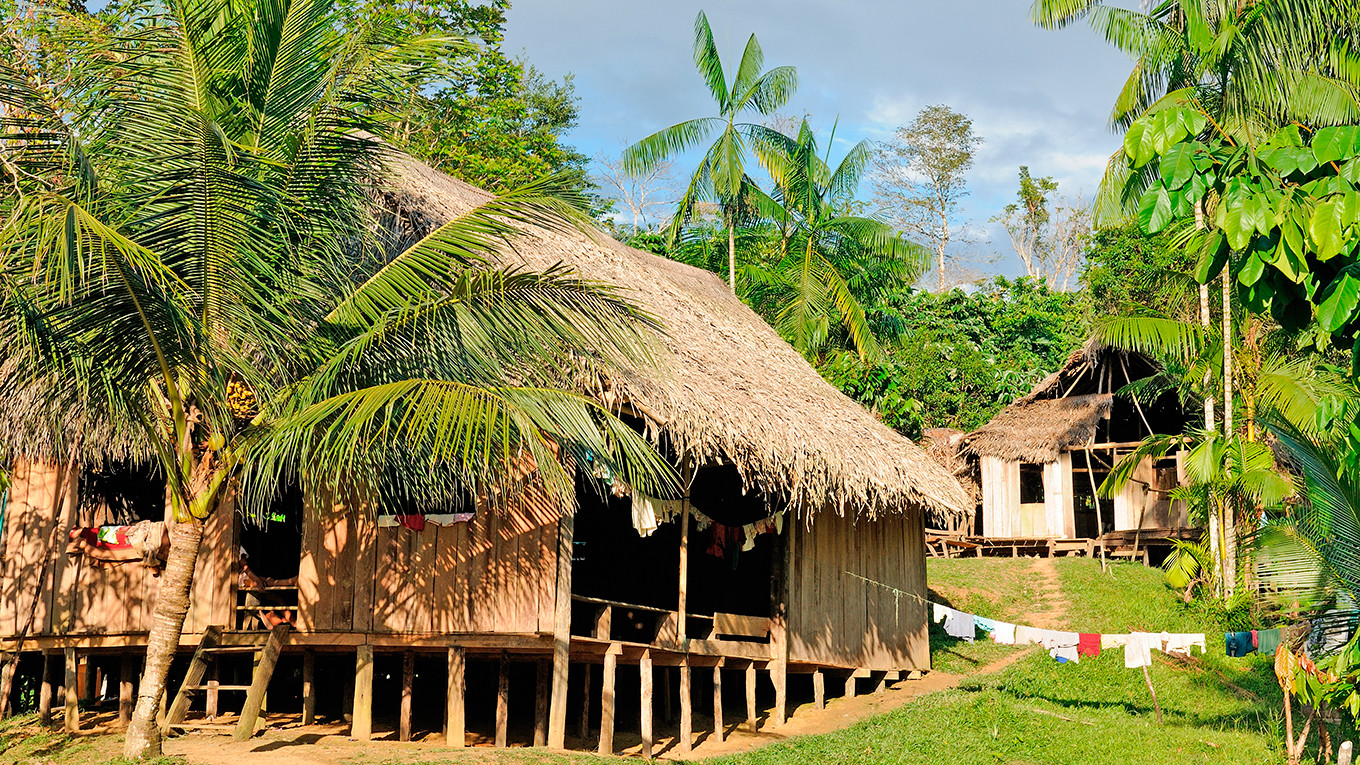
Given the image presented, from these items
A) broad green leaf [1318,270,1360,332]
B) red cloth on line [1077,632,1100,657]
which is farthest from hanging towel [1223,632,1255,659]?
broad green leaf [1318,270,1360,332]

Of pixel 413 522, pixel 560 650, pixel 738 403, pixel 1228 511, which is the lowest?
pixel 560 650

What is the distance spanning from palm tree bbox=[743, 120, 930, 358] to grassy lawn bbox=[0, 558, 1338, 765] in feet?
21.6

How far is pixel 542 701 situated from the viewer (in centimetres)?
955

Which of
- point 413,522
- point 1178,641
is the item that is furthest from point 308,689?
point 1178,641

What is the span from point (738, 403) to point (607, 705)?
2.54 meters

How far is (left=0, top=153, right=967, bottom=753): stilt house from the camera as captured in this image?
9.26 metres

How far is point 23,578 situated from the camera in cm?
1042

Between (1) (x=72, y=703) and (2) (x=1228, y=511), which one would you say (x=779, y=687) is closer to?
(1) (x=72, y=703)

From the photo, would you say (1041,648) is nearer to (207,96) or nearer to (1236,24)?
(1236,24)

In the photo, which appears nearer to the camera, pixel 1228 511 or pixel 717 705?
pixel 717 705

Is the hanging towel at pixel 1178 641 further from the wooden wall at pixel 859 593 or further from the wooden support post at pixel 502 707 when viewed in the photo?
the wooden support post at pixel 502 707

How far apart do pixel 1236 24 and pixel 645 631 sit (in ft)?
29.1

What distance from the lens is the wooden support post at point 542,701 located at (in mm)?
9359

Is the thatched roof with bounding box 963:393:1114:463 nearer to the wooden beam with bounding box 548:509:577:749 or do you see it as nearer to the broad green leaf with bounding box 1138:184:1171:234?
the wooden beam with bounding box 548:509:577:749
